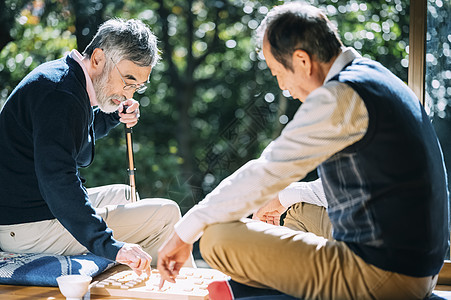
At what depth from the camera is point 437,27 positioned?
2877 mm

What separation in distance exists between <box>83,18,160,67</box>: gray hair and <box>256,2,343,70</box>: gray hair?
93 cm

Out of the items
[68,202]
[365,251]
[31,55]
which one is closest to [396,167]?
[365,251]

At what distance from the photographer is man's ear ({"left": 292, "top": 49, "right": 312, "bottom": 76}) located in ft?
5.79

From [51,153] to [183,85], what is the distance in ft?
8.59

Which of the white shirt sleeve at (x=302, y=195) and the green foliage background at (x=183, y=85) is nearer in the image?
the white shirt sleeve at (x=302, y=195)

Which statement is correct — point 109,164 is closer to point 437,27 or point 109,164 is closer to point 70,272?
point 70,272

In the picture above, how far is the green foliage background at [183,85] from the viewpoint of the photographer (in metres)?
4.47

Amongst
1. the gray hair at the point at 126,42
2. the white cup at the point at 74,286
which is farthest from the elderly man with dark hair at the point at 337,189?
the gray hair at the point at 126,42

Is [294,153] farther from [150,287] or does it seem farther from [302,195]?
[150,287]

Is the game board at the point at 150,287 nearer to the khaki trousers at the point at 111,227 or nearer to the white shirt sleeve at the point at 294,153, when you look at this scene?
the khaki trousers at the point at 111,227

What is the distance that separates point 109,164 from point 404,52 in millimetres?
2480

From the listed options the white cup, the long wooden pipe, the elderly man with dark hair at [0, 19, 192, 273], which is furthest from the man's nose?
the white cup

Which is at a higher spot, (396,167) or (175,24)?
(175,24)

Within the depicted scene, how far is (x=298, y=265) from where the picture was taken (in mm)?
1733
